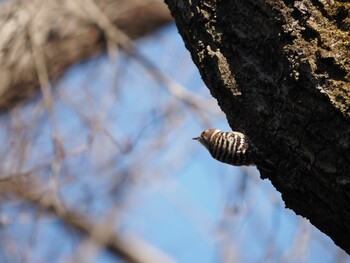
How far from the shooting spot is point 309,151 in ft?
6.19

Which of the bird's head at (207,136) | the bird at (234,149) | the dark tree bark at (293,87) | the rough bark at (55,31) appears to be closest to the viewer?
the dark tree bark at (293,87)

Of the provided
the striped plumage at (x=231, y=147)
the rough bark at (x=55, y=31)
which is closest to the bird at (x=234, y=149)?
the striped plumage at (x=231, y=147)

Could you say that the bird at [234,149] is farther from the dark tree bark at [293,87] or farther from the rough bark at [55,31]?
the rough bark at [55,31]

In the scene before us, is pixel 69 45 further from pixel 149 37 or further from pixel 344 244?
pixel 344 244

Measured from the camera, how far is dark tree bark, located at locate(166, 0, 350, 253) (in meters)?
1.85

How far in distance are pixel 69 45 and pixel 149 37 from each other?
0.76m

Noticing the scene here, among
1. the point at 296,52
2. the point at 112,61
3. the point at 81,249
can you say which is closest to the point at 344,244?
the point at 296,52

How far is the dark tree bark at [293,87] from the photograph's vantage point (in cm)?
185

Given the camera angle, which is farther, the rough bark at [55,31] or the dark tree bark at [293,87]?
the rough bark at [55,31]

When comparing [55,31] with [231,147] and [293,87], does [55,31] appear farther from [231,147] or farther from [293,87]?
[293,87]

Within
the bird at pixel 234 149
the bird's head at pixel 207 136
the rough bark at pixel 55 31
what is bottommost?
the bird at pixel 234 149

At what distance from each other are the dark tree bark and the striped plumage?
6 cm

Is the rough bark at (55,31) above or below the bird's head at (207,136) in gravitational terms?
above

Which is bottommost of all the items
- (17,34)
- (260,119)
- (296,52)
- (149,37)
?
(260,119)
